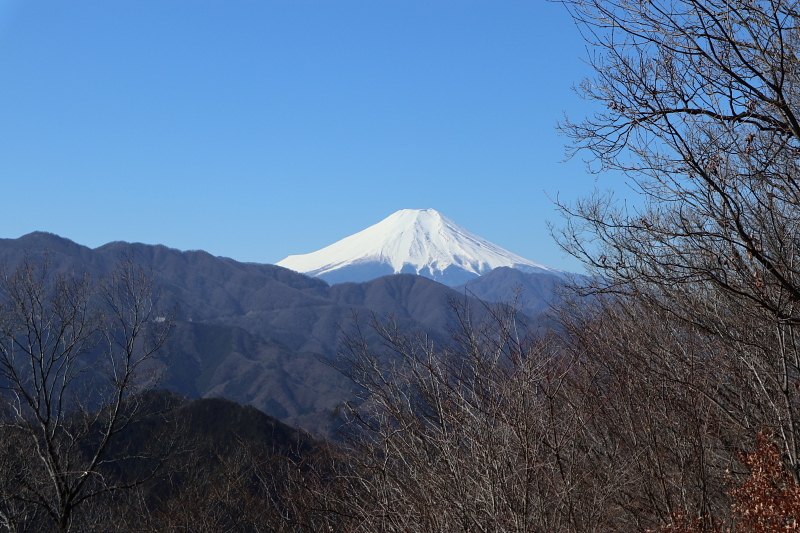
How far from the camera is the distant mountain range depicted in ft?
331

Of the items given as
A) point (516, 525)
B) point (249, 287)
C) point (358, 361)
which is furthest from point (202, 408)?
point (249, 287)

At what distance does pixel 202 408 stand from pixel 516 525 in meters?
40.2

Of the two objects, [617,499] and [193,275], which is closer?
[617,499]

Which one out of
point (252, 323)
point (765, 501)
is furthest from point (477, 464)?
point (252, 323)

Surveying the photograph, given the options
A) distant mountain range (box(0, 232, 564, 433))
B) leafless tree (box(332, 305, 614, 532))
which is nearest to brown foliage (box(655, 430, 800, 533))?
leafless tree (box(332, 305, 614, 532))

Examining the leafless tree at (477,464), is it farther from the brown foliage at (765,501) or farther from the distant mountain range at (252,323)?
the distant mountain range at (252,323)

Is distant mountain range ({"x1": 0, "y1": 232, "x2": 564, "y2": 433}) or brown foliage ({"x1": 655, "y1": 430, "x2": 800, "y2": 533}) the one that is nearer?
brown foliage ({"x1": 655, "y1": 430, "x2": 800, "y2": 533})

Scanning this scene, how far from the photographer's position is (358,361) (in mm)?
7152

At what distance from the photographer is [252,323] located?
6004 inches

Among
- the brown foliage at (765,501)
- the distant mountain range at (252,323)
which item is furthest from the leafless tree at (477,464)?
the distant mountain range at (252,323)

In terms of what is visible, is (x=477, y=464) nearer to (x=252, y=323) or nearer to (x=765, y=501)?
(x=765, y=501)

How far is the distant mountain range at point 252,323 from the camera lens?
331ft

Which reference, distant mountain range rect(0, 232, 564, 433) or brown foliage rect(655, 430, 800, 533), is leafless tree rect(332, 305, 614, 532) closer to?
brown foliage rect(655, 430, 800, 533)

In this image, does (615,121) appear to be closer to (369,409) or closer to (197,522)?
(369,409)
